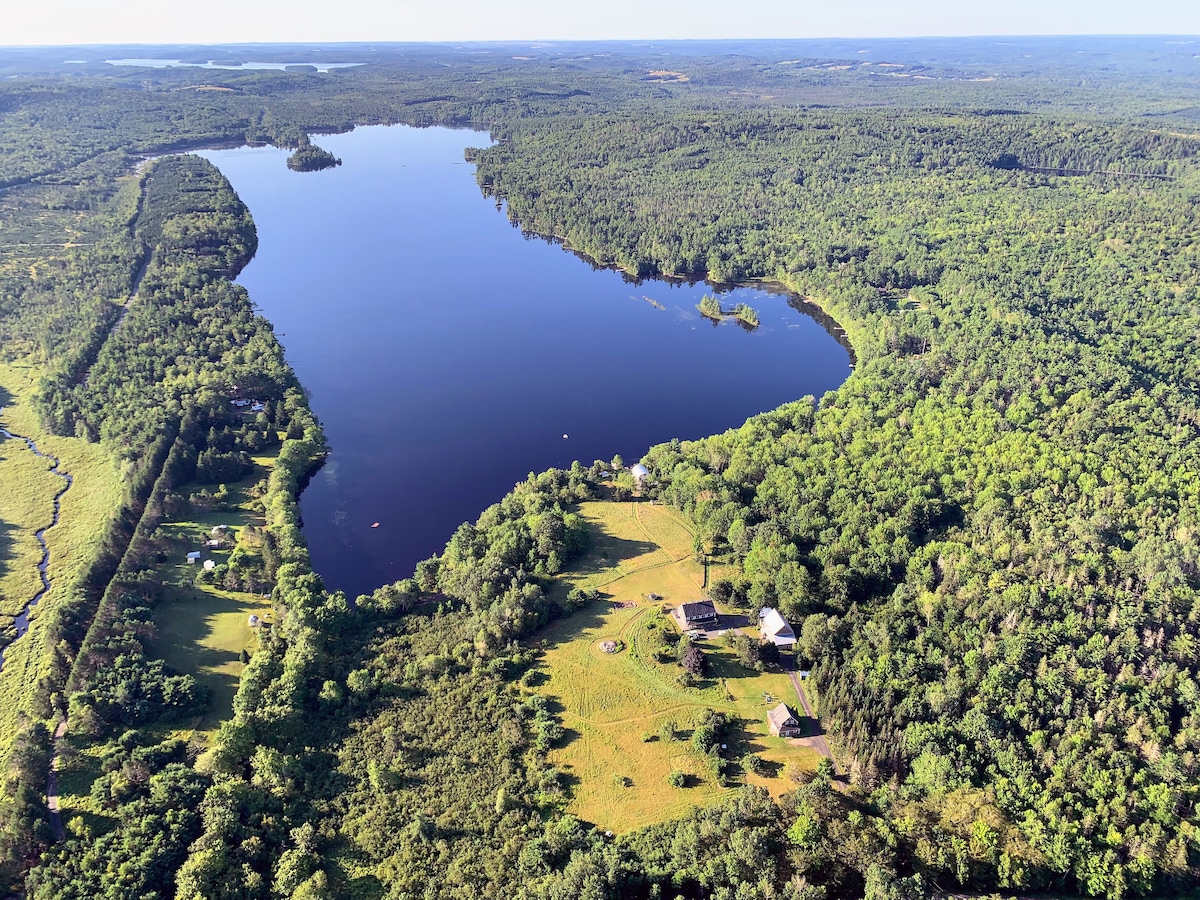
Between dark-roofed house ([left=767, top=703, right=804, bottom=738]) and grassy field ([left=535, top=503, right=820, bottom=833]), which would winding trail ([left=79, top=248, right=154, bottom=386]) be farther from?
dark-roofed house ([left=767, top=703, right=804, bottom=738])

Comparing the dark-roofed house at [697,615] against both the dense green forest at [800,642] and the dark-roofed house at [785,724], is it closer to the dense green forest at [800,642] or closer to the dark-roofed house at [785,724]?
the dense green forest at [800,642]

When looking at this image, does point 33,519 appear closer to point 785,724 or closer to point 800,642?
point 785,724

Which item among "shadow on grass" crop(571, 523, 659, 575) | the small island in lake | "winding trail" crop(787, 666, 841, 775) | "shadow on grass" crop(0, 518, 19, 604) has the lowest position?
"winding trail" crop(787, 666, 841, 775)

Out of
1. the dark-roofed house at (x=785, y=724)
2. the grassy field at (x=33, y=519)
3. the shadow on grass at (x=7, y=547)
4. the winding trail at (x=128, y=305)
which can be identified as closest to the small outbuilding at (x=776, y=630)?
the dark-roofed house at (x=785, y=724)

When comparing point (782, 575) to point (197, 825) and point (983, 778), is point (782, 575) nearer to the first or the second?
point (983, 778)

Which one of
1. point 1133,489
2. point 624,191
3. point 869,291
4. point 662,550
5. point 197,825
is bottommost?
point 197,825

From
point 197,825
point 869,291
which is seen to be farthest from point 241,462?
point 869,291

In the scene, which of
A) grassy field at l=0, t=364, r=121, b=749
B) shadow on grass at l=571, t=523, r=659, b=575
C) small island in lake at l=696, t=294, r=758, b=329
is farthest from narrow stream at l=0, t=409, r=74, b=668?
small island in lake at l=696, t=294, r=758, b=329
